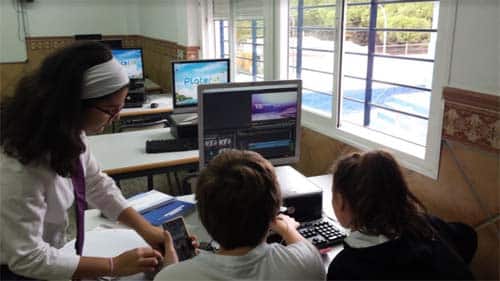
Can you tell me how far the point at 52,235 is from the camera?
128 cm

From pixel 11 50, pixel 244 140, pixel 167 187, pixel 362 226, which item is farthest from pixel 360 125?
pixel 11 50

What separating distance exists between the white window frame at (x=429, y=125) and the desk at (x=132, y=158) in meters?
0.80

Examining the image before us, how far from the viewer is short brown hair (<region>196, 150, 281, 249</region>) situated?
973 millimetres

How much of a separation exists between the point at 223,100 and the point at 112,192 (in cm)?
55

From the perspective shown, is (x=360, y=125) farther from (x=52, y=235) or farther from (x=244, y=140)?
(x=52, y=235)

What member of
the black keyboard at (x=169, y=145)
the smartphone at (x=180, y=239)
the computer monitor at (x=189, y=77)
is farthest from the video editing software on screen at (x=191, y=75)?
the smartphone at (x=180, y=239)

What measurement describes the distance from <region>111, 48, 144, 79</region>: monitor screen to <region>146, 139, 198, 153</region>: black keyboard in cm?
161

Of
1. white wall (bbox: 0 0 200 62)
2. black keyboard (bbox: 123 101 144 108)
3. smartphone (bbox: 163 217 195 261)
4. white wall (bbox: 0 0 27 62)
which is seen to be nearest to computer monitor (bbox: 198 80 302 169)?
smartphone (bbox: 163 217 195 261)

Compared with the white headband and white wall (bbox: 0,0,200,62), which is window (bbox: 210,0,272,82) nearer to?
white wall (bbox: 0,0,200,62)

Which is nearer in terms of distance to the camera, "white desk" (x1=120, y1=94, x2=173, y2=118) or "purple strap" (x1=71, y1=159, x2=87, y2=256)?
"purple strap" (x1=71, y1=159, x2=87, y2=256)

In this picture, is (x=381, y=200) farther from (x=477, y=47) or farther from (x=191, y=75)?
(x=191, y=75)

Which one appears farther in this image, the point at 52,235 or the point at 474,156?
the point at 474,156

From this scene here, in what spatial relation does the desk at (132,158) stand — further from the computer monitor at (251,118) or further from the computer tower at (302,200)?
the computer tower at (302,200)

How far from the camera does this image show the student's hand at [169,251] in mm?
1291
